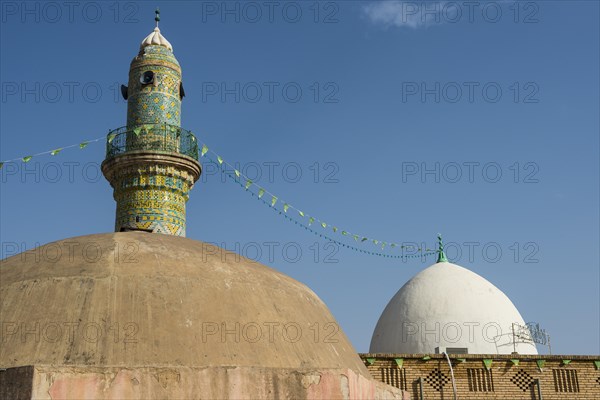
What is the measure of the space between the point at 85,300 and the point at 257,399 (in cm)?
185

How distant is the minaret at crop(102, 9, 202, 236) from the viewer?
16203 millimetres

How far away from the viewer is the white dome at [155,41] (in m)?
18.1

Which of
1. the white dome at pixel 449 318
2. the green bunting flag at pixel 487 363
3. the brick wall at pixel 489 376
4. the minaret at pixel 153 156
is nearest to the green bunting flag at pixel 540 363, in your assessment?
the brick wall at pixel 489 376

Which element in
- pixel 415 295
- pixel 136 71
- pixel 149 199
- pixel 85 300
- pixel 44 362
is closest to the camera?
pixel 44 362

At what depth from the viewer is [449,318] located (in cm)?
1817

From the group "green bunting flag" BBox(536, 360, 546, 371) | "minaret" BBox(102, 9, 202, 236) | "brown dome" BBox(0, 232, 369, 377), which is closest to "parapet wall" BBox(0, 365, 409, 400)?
"brown dome" BBox(0, 232, 369, 377)

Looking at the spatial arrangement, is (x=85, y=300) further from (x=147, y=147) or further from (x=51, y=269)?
(x=147, y=147)

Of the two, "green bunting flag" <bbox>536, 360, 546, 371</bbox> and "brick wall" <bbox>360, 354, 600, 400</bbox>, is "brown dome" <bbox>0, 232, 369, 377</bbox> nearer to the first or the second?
"brick wall" <bbox>360, 354, 600, 400</bbox>

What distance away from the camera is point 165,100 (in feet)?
56.2

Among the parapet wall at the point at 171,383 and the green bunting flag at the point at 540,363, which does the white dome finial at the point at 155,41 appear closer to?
the green bunting flag at the point at 540,363

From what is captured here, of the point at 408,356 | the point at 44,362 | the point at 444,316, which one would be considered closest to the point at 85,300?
the point at 44,362

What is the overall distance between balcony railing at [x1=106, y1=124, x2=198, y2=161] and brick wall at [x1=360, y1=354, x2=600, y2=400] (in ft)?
23.6

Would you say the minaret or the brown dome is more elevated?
the minaret

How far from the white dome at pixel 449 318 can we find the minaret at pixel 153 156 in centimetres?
659
